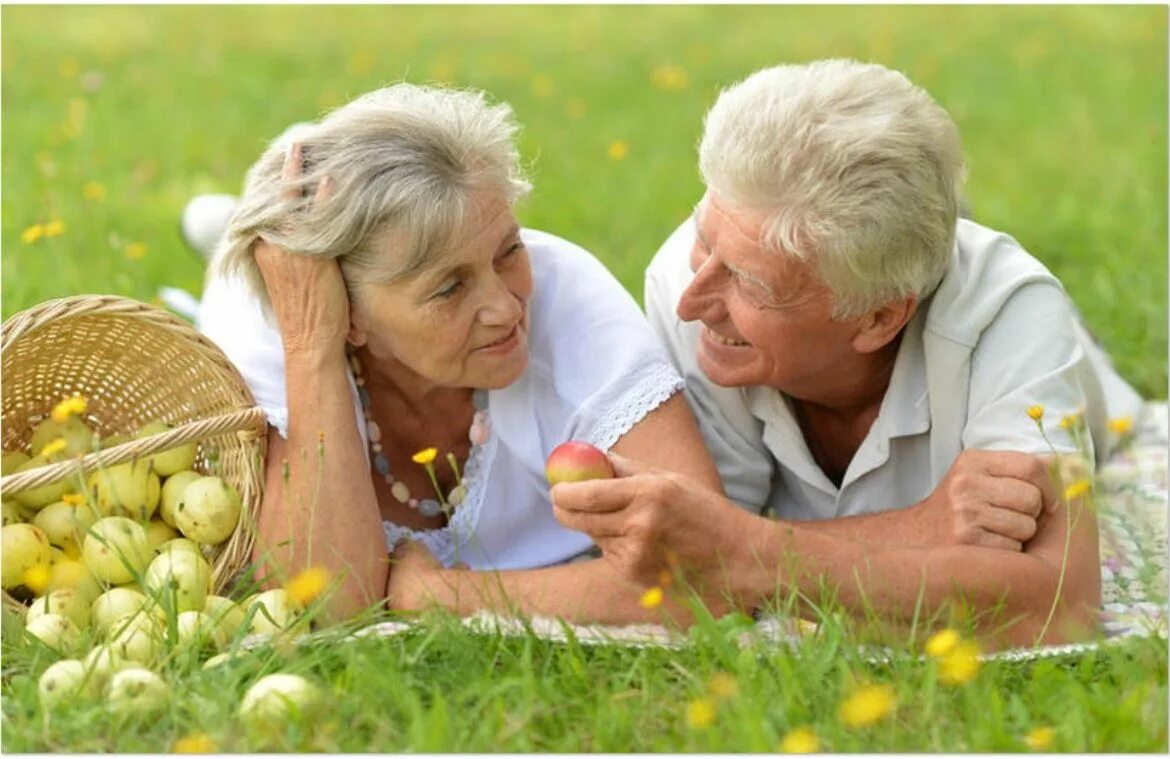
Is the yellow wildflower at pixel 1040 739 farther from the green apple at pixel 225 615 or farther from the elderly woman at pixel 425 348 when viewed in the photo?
the green apple at pixel 225 615

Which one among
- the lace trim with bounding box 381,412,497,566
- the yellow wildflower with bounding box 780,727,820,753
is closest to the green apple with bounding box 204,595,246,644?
the lace trim with bounding box 381,412,497,566

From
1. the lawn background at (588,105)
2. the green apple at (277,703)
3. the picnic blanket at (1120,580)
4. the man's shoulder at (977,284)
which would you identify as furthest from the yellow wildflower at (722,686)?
the lawn background at (588,105)

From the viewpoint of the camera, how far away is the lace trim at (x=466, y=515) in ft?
13.0

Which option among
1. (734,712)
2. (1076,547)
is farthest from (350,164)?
(1076,547)

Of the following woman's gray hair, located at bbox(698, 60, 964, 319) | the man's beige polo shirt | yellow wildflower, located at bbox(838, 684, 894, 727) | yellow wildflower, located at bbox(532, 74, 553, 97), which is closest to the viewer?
yellow wildflower, located at bbox(838, 684, 894, 727)

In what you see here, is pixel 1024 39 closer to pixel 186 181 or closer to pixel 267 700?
pixel 186 181

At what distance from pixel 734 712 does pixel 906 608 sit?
2.19 ft

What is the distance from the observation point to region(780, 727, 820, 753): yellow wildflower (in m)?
2.73

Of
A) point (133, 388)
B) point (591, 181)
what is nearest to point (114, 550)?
point (133, 388)

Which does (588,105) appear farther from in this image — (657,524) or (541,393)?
(657,524)

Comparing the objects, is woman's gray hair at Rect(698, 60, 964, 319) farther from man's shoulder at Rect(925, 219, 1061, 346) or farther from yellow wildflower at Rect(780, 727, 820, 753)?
yellow wildflower at Rect(780, 727, 820, 753)

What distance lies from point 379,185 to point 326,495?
0.65 meters

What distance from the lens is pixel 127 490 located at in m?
3.76

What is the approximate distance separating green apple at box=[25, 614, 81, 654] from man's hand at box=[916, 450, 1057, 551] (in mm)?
1756
